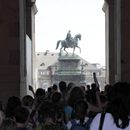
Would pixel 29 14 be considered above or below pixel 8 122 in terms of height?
above

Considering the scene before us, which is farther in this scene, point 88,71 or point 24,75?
point 88,71

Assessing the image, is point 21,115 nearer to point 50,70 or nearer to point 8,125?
point 8,125

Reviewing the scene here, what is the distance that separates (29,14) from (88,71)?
94.5ft

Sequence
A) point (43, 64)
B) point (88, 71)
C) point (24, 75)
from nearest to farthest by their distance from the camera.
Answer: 1. point (24, 75)
2. point (88, 71)
3. point (43, 64)

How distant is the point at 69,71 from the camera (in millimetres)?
36875

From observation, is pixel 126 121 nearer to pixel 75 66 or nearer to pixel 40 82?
pixel 75 66

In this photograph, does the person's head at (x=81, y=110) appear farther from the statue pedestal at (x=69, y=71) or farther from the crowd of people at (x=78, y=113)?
the statue pedestal at (x=69, y=71)

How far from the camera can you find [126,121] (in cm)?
430

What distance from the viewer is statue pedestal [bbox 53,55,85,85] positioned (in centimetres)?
3603

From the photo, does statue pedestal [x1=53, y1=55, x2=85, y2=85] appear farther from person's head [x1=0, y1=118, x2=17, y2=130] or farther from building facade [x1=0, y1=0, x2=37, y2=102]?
person's head [x1=0, y1=118, x2=17, y2=130]

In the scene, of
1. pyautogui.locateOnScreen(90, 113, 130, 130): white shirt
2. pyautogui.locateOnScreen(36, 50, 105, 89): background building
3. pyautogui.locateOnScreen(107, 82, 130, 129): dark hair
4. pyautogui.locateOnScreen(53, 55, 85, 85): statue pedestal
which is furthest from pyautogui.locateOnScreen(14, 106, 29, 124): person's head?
pyautogui.locateOnScreen(36, 50, 105, 89): background building

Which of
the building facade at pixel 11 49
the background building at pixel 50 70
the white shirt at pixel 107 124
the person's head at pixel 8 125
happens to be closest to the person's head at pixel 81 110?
the person's head at pixel 8 125

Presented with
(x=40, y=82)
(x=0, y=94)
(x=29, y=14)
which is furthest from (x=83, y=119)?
(x=40, y=82)

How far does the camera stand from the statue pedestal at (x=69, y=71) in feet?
118
